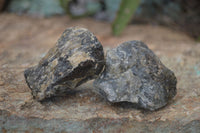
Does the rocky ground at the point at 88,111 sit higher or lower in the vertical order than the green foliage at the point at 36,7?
higher

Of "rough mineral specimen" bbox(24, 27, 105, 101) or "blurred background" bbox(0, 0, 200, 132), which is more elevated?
"rough mineral specimen" bbox(24, 27, 105, 101)

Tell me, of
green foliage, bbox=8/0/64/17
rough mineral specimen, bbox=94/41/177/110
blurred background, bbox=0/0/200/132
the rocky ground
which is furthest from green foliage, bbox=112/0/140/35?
rough mineral specimen, bbox=94/41/177/110

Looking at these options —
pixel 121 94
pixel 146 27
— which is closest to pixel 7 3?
pixel 146 27

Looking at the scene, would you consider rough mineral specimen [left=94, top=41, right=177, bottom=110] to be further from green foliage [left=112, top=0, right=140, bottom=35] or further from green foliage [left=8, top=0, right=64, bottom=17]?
green foliage [left=8, top=0, right=64, bottom=17]

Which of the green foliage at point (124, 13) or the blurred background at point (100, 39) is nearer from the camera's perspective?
the blurred background at point (100, 39)

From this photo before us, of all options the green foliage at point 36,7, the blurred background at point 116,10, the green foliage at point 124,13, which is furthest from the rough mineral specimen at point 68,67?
the green foliage at point 36,7

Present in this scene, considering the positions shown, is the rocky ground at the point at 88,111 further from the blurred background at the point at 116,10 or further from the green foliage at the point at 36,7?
the green foliage at the point at 36,7
